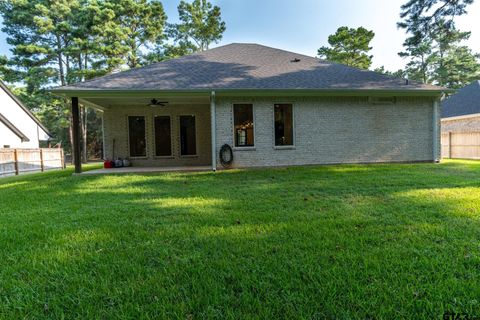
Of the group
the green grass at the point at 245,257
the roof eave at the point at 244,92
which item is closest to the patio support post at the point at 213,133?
the roof eave at the point at 244,92

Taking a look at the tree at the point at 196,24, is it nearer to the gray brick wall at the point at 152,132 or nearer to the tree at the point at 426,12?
the gray brick wall at the point at 152,132

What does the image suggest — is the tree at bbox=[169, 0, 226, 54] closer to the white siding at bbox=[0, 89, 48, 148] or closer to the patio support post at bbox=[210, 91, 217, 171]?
the white siding at bbox=[0, 89, 48, 148]

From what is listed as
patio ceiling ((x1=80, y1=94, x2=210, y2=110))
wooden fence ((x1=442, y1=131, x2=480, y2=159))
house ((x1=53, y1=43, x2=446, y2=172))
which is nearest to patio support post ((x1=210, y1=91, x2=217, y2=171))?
house ((x1=53, y1=43, x2=446, y2=172))

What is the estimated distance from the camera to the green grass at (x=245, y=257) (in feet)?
6.37

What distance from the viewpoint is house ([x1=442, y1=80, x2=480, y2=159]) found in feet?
50.4

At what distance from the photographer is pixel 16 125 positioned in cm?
2377

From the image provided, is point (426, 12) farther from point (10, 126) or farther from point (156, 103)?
point (10, 126)

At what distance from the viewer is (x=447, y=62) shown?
34.6 m

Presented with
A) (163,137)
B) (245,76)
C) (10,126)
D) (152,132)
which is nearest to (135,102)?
(152,132)

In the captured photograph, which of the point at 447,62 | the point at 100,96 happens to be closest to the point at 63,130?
the point at 100,96

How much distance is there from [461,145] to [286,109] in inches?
464

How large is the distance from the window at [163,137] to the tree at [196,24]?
17922 millimetres

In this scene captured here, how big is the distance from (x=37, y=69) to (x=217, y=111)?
21919 mm

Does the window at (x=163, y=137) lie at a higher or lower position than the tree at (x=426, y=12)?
lower
